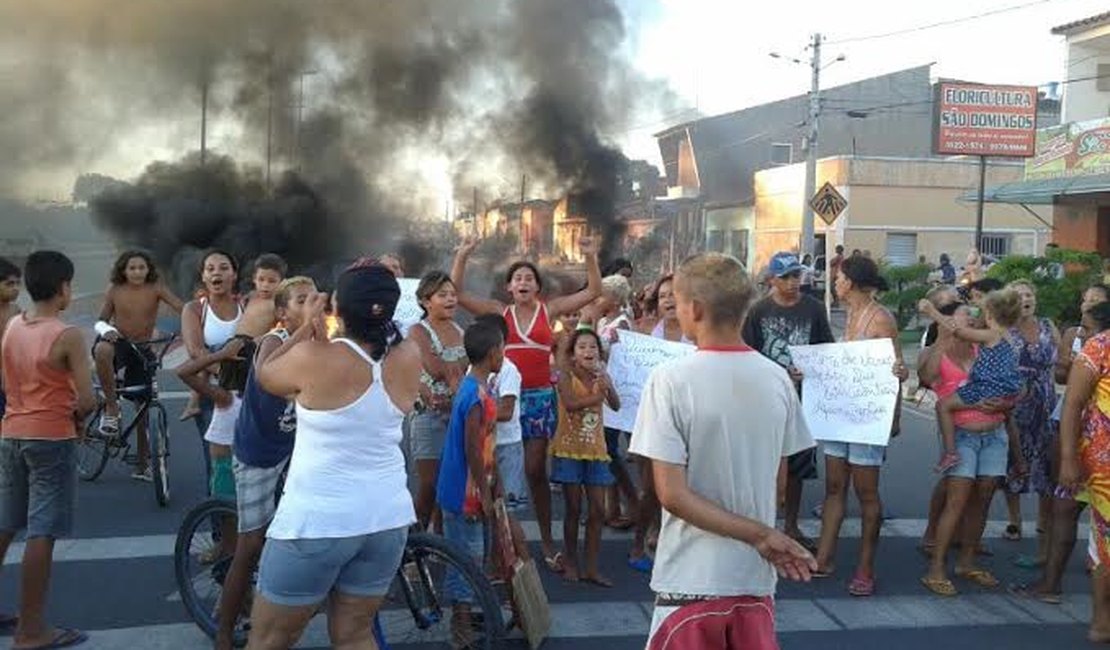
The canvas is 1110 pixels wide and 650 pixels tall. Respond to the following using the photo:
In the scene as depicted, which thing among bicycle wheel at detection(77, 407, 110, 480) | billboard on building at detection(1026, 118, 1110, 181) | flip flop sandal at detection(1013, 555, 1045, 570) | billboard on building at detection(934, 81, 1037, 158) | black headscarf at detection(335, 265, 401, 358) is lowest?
flip flop sandal at detection(1013, 555, 1045, 570)

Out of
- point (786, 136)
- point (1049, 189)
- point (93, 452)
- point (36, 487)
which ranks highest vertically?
point (786, 136)

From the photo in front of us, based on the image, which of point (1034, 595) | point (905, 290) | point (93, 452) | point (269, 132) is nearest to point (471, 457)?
point (1034, 595)

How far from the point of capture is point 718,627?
2.57 meters

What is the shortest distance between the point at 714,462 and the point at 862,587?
2944 millimetres

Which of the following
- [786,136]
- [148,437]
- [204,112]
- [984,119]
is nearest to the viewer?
[148,437]

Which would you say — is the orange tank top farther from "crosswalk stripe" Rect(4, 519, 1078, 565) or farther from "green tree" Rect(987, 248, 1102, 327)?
"green tree" Rect(987, 248, 1102, 327)

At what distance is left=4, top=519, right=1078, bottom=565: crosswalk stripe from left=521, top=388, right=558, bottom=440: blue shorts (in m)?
0.97

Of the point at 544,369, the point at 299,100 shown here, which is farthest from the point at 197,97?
the point at 544,369

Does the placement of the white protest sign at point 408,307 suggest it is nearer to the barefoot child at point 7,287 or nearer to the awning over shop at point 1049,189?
the barefoot child at point 7,287

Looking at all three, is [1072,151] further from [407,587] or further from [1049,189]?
[407,587]

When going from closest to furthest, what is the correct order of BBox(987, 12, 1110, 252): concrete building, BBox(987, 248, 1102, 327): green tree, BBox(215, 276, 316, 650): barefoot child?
BBox(215, 276, 316, 650): barefoot child < BBox(987, 248, 1102, 327): green tree < BBox(987, 12, 1110, 252): concrete building

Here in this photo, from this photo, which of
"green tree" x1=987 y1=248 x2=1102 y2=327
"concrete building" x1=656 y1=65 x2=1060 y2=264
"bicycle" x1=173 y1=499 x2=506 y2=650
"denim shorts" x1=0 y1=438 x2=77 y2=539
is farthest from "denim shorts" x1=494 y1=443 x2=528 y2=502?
"concrete building" x1=656 y1=65 x2=1060 y2=264

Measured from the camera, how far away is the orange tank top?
4.17 meters

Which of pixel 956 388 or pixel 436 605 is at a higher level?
pixel 956 388
